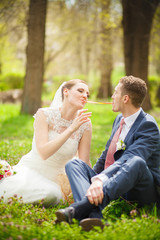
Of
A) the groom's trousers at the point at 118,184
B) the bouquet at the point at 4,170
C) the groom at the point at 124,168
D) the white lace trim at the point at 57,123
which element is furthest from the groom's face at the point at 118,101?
the bouquet at the point at 4,170

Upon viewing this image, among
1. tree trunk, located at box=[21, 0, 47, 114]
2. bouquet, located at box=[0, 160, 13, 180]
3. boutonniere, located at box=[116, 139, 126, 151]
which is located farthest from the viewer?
tree trunk, located at box=[21, 0, 47, 114]

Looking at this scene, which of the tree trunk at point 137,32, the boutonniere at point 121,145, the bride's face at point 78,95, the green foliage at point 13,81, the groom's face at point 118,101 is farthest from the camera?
the green foliage at point 13,81

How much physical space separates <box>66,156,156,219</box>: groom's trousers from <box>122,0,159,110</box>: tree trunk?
9.04 m

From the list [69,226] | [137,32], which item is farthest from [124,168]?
[137,32]

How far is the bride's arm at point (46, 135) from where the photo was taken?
11.5 ft

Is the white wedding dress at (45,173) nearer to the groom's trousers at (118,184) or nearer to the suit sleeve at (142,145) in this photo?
the groom's trousers at (118,184)

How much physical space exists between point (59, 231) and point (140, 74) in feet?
32.8

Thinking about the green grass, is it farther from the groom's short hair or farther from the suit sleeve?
the groom's short hair

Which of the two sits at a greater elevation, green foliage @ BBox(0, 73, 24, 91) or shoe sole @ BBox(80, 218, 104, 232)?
green foliage @ BBox(0, 73, 24, 91)

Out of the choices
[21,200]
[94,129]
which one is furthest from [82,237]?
[94,129]

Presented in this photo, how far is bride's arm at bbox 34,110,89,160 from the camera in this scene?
3.50 metres

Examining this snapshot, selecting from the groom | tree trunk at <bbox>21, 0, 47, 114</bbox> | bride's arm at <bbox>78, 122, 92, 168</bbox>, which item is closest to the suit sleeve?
the groom

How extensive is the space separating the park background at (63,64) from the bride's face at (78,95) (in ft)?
4.18

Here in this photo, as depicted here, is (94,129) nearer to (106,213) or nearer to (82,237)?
(106,213)
